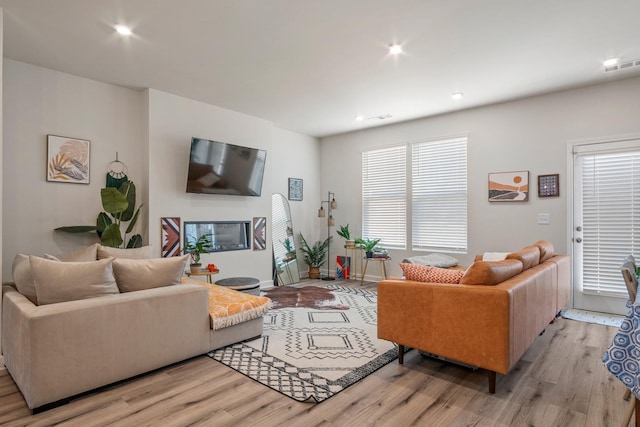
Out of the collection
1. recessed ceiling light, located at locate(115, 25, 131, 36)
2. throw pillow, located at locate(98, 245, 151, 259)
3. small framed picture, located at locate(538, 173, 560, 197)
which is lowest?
throw pillow, located at locate(98, 245, 151, 259)

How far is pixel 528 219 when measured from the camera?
456 cm

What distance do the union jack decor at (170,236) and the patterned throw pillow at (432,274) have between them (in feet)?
10.00

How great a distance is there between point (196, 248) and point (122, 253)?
107 cm

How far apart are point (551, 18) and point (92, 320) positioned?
4.03m

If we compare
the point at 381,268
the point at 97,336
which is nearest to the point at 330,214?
the point at 381,268

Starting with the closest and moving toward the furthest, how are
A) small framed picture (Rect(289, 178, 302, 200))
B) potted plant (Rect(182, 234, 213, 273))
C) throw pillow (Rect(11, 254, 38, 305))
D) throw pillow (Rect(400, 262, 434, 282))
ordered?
throw pillow (Rect(11, 254, 38, 305)), throw pillow (Rect(400, 262, 434, 282)), potted plant (Rect(182, 234, 213, 273)), small framed picture (Rect(289, 178, 302, 200))

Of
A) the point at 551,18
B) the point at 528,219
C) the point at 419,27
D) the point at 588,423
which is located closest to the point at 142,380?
the point at 588,423

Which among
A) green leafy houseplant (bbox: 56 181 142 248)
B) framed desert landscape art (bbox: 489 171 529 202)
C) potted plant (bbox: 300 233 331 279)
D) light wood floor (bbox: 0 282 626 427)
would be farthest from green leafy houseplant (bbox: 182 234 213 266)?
framed desert landscape art (bbox: 489 171 529 202)

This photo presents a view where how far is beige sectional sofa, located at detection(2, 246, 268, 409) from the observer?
206 centimetres

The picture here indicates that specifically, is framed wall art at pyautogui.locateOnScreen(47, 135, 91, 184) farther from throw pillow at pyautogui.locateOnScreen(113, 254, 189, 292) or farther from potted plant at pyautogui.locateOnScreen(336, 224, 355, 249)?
potted plant at pyautogui.locateOnScreen(336, 224, 355, 249)

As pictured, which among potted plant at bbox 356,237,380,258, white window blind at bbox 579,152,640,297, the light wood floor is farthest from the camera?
potted plant at bbox 356,237,380,258

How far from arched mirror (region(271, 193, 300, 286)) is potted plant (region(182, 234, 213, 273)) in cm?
131

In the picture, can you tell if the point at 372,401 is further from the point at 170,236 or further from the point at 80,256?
the point at 170,236

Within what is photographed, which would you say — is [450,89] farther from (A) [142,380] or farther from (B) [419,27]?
(A) [142,380]
